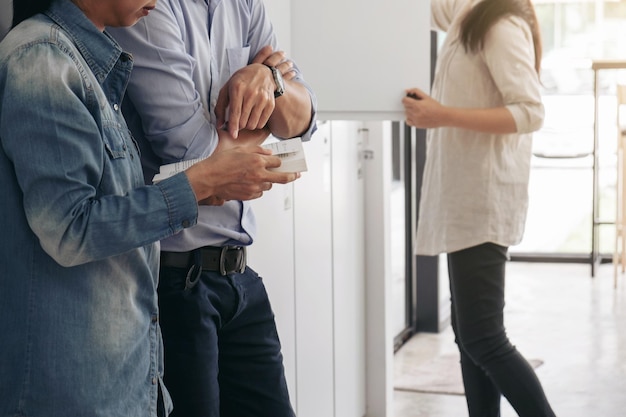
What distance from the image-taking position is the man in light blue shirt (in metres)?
1.49

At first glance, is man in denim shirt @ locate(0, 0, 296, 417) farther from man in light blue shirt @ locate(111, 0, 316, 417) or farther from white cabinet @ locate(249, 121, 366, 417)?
white cabinet @ locate(249, 121, 366, 417)

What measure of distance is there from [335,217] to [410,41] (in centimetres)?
78

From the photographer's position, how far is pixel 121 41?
4.89ft

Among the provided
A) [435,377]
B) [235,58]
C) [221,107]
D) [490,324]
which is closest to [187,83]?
[221,107]

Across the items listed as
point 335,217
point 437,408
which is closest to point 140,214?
point 335,217

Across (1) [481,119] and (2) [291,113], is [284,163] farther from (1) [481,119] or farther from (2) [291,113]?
(1) [481,119]

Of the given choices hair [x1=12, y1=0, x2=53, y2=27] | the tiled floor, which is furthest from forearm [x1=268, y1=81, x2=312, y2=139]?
the tiled floor

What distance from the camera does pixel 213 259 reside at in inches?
62.7

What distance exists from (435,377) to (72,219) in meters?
3.12

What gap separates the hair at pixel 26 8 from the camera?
1.25 m

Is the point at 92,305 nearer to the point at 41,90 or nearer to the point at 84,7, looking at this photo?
the point at 41,90

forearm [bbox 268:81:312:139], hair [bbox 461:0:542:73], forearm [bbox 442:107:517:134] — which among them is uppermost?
hair [bbox 461:0:542:73]

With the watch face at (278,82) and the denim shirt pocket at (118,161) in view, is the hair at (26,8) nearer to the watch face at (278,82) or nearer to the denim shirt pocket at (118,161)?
the denim shirt pocket at (118,161)

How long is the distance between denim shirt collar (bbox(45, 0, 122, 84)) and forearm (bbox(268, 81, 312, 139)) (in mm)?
431
